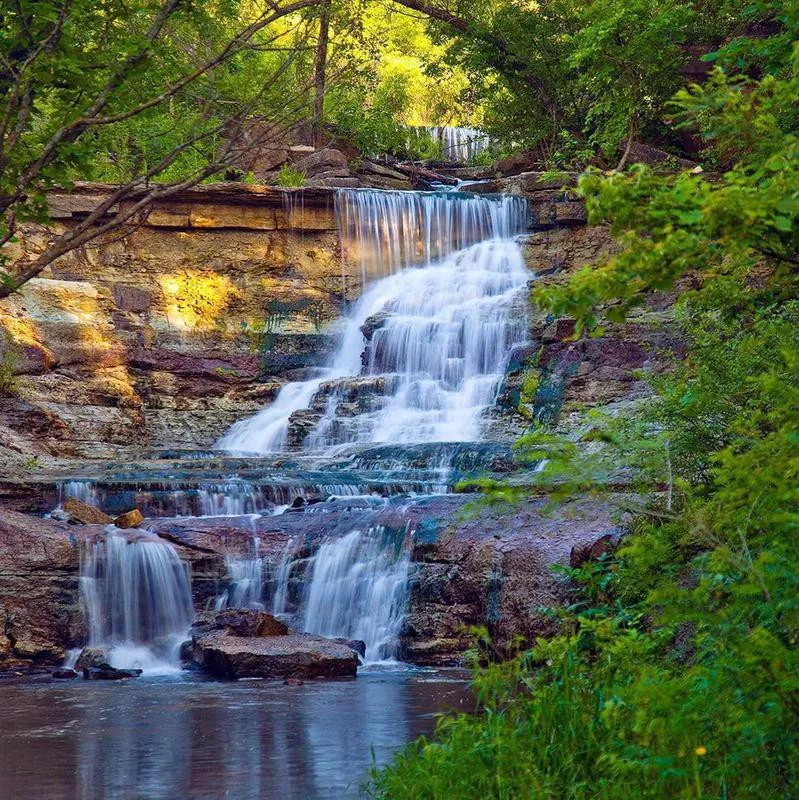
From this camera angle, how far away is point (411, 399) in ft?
65.5

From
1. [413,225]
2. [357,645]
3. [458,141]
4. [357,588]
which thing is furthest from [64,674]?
[458,141]

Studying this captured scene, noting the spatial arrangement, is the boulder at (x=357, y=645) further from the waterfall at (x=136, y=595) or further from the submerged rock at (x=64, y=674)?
the submerged rock at (x=64, y=674)

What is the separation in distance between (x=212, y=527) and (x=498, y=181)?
49.6ft

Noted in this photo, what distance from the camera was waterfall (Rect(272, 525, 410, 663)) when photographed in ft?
39.9

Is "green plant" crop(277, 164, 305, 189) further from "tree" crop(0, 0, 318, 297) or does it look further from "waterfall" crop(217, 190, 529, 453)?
"tree" crop(0, 0, 318, 297)

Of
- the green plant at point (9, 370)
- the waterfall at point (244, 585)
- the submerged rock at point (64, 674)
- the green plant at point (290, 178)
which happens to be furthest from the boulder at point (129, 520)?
the green plant at point (290, 178)

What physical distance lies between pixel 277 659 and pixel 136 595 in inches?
97.2

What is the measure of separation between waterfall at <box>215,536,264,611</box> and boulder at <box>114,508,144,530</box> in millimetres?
1259

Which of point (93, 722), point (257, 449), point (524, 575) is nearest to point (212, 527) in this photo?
point (524, 575)

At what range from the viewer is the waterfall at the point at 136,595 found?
1206 centimetres

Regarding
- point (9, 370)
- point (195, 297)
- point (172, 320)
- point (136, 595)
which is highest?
point (195, 297)

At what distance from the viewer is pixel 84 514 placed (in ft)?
44.4

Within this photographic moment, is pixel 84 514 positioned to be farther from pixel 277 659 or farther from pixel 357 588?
pixel 277 659

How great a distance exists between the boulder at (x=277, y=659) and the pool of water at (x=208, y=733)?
265 millimetres
